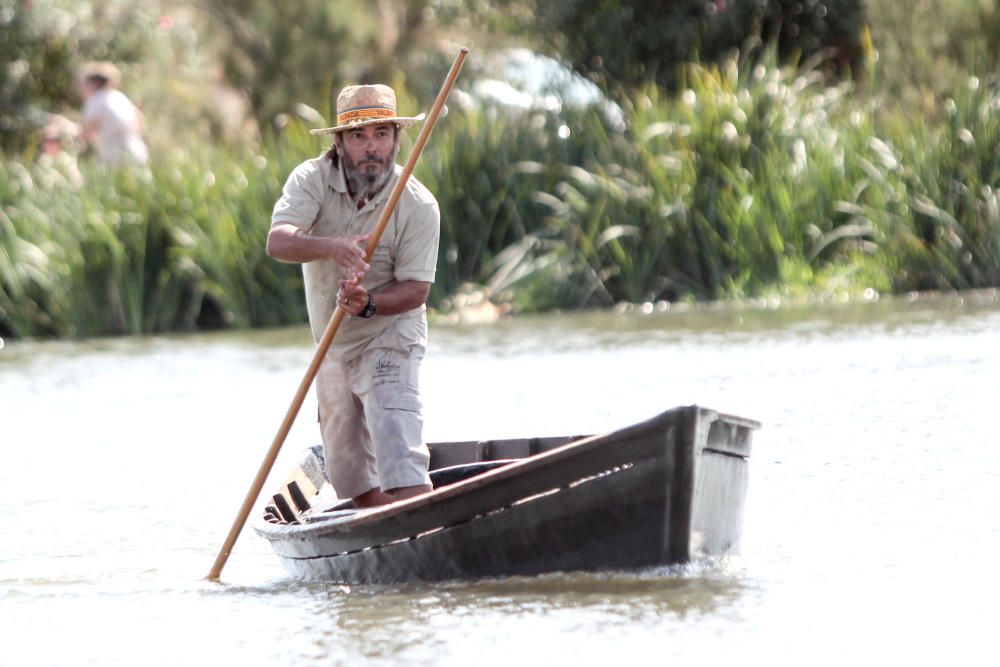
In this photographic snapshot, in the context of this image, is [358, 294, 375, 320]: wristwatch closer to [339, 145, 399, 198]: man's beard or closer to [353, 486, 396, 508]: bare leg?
[339, 145, 399, 198]: man's beard

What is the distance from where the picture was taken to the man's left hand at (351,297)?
679cm

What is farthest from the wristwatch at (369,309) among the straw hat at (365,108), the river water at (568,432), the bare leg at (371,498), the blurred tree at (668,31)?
the blurred tree at (668,31)

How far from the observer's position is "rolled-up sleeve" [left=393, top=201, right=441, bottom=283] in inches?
277

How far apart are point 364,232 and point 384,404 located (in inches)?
24.6

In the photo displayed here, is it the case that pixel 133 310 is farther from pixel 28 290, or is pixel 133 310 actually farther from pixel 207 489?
pixel 207 489

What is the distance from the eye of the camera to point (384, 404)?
23.1ft

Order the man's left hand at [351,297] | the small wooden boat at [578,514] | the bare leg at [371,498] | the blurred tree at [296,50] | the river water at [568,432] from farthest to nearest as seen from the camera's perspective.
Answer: the blurred tree at [296,50]
the bare leg at [371,498]
the man's left hand at [351,297]
the small wooden boat at [578,514]
the river water at [568,432]

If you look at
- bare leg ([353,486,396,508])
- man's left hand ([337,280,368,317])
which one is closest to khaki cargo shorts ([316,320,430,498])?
bare leg ([353,486,396,508])

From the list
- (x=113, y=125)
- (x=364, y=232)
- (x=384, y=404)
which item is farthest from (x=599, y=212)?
(x=384, y=404)

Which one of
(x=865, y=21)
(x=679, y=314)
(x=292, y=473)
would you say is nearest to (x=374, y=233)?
(x=292, y=473)

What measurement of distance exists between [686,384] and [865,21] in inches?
358

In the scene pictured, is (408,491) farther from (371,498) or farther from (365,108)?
(365,108)

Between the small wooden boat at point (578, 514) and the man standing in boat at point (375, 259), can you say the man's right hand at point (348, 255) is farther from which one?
the small wooden boat at point (578, 514)

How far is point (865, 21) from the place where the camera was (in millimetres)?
19922
